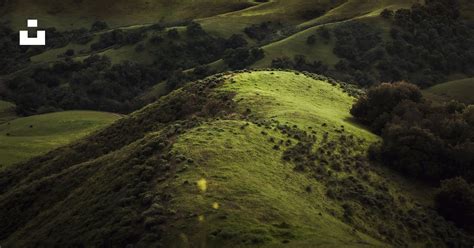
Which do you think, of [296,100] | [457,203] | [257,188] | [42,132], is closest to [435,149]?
[457,203]

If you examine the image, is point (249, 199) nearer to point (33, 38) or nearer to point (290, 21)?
point (290, 21)

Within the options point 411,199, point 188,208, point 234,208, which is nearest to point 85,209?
point 188,208

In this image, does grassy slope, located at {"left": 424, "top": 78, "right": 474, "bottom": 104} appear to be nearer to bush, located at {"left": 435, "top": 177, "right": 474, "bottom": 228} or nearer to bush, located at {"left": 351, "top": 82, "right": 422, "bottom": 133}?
bush, located at {"left": 351, "top": 82, "right": 422, "bottom": 133}

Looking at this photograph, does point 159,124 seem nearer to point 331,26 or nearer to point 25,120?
point 25,120

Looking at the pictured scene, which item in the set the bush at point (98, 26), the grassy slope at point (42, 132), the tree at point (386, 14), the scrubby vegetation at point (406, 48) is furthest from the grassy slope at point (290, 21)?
the grassy slope at point (42, 132)

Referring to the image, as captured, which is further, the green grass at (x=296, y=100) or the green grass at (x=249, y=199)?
the green grass at (x=296, y=100)

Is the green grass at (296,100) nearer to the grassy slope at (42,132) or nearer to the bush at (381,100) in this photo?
the bush at (381,100)
